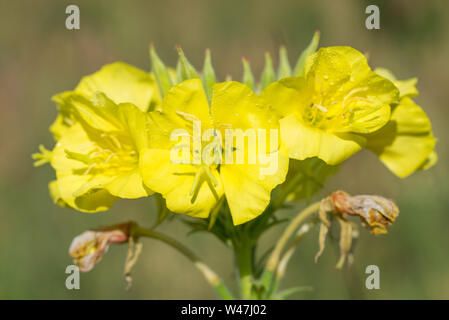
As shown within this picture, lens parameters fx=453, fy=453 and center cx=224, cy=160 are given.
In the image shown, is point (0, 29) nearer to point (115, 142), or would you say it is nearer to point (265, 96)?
point (115, 142)

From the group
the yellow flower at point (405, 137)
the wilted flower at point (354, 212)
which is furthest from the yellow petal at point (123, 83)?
the yellow flower at point (405, 137)

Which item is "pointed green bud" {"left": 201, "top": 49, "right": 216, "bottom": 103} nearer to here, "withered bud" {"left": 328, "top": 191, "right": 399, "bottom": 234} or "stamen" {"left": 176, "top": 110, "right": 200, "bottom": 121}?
"stamen" {"left": 176, "top": 110, "right": 200, "bottom": 121}

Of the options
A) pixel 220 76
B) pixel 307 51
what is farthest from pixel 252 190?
pixel 220 76

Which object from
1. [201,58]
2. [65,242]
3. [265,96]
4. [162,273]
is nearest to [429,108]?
[201,58]

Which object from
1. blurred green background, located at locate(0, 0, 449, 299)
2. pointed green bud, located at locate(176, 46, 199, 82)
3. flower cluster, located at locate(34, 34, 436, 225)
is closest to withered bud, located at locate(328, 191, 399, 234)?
flower cluster, located at locate(34, 34, 436, 225)

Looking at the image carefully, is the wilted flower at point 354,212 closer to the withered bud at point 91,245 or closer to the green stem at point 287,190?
the green stem at point 287,190

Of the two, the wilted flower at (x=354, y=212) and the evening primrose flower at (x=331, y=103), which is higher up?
the evening primrose flower at (x=331, y=103)

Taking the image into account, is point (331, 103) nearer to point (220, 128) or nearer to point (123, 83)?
A: point (220, 128)
